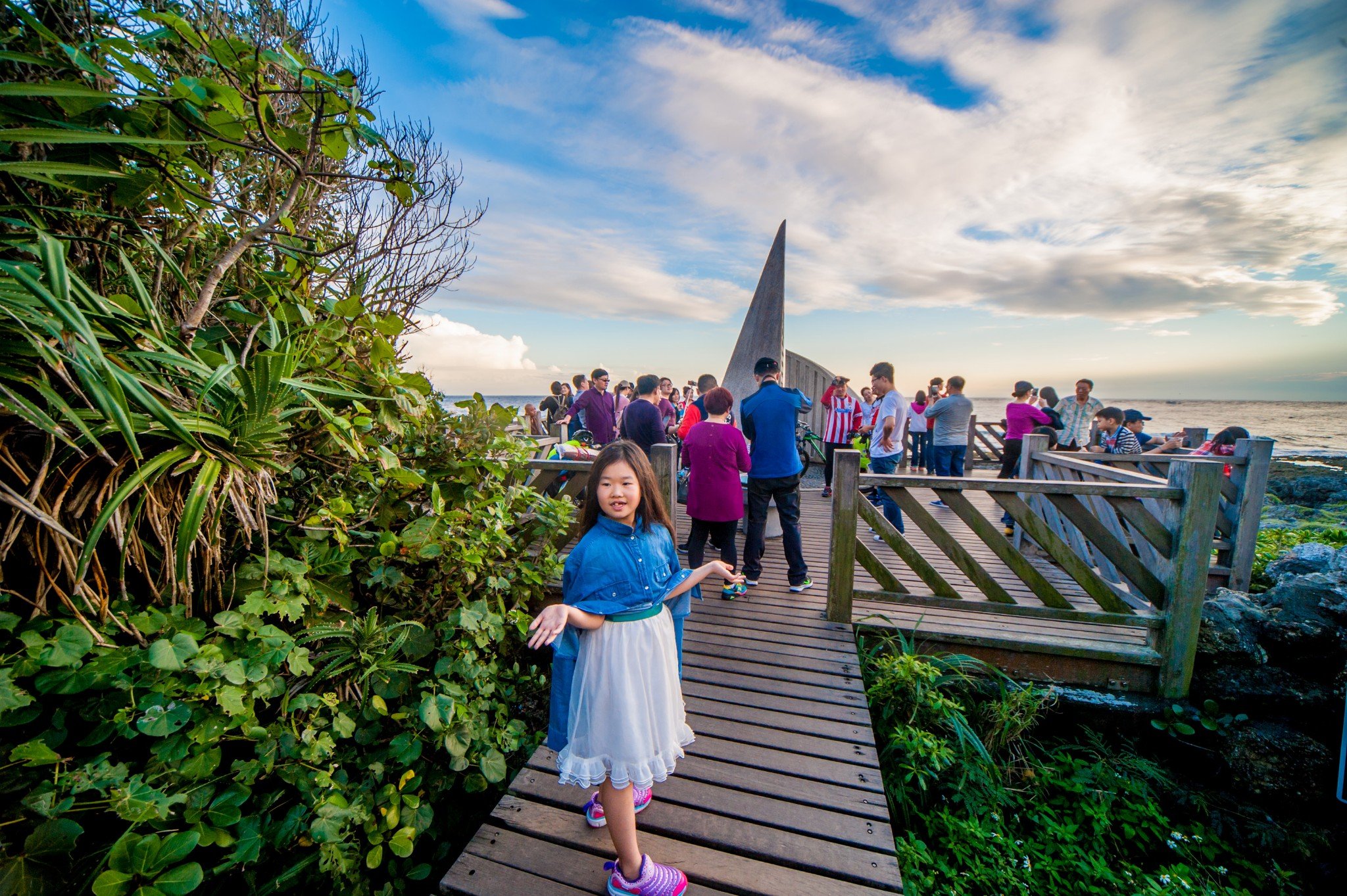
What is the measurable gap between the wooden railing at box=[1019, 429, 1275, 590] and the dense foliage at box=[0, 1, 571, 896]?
517 centimetres

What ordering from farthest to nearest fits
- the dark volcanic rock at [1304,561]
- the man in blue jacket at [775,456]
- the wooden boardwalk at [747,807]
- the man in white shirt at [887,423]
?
1. the man in white shirt at [887,423]
2. the dark volcanic rock at [1304,561]
3. the man in blue jacket at [775,456]
4. the wooden boardwalk at [747,807]

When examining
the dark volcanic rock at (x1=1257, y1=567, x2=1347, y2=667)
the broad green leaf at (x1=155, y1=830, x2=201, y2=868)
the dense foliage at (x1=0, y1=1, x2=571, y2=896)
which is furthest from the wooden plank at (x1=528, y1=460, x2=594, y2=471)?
the dark volcanic rock at (x1=1257, y1=567, x2=1347, y2=667)

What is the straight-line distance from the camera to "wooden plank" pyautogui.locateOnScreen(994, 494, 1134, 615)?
3219 millimetres

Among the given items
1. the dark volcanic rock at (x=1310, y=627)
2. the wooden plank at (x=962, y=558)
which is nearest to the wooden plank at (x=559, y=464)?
the wooden plank at (x=962, y=558)

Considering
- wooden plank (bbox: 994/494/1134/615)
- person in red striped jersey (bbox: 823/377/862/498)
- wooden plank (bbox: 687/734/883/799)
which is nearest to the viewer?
wooden plank (bbox: 687/734/883/799)

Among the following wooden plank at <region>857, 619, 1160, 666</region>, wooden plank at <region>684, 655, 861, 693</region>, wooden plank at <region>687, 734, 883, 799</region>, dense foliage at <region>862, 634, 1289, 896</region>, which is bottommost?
dense foliage at <region>862, 634, 1289, 896</region>

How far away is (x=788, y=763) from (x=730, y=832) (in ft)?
1.63

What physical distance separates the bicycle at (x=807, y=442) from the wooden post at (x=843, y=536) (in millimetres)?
3340

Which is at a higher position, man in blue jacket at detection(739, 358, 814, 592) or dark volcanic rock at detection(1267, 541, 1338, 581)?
man in blue jacket at detection(739, 358, 814, 592)

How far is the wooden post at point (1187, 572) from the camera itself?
2.99 meters

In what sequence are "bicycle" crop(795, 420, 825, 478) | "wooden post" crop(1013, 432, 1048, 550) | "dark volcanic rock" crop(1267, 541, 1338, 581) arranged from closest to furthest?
"dark volcanic rock" crop(1267, 541, 1338, 581), "wooden post" crop(1013, 432, 1048, 550), "bicycle" crop(795, 420, 825, 478)

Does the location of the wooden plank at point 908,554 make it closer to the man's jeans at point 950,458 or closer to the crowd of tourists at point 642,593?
the crowd of tourists at point 642,593

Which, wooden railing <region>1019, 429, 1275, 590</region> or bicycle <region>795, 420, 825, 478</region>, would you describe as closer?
wooden railing <region>1019, 429, 1275, 590</region>

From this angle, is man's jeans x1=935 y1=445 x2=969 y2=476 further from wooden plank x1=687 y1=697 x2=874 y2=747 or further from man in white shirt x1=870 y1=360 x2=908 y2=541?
wooden plank x1=687 y1=697 x2=874 y2=747
